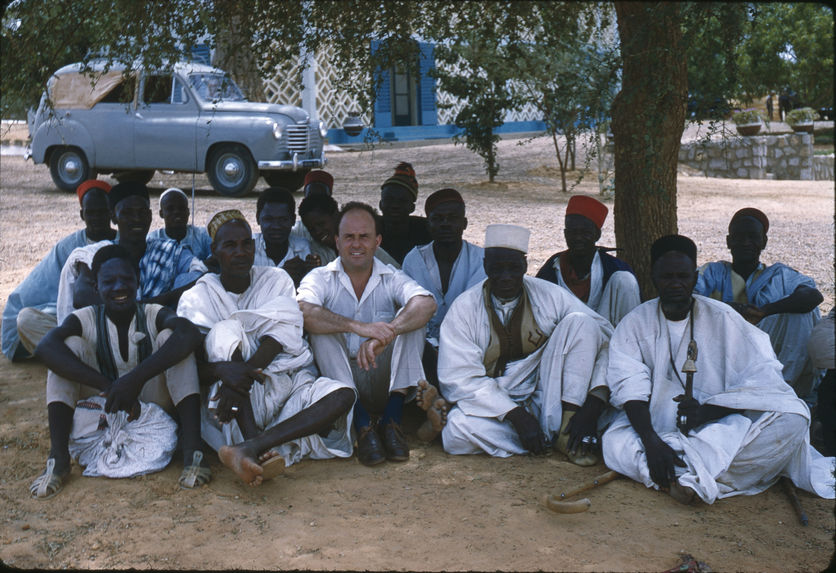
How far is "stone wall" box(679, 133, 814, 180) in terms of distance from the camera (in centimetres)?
1872

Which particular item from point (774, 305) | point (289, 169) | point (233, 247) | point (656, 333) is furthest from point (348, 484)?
point (289, 169)

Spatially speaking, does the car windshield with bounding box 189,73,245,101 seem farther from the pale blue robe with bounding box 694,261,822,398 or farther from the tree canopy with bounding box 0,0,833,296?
the pale blue robe with bounding box 694,261,822,398

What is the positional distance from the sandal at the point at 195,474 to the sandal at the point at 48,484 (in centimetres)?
54

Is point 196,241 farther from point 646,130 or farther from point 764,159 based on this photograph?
point 764,159

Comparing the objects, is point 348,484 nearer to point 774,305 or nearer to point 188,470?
point 188,470

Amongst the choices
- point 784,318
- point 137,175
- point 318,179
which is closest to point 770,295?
point 784,318

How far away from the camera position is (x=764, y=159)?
19000 millimetres

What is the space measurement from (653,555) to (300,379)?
1950 millimetres

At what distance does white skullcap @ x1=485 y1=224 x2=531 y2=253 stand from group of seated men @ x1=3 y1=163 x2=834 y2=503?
12 mm

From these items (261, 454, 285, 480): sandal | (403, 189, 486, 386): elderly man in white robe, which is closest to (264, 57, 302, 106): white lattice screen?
(403, 189, 486, 386): elderly man in white robe

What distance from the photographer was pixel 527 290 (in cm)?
448

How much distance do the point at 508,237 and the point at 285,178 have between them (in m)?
10.2

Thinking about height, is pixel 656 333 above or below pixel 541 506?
above

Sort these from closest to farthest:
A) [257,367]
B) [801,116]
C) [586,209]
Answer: [257,367] < [586,209] < [801,116]
